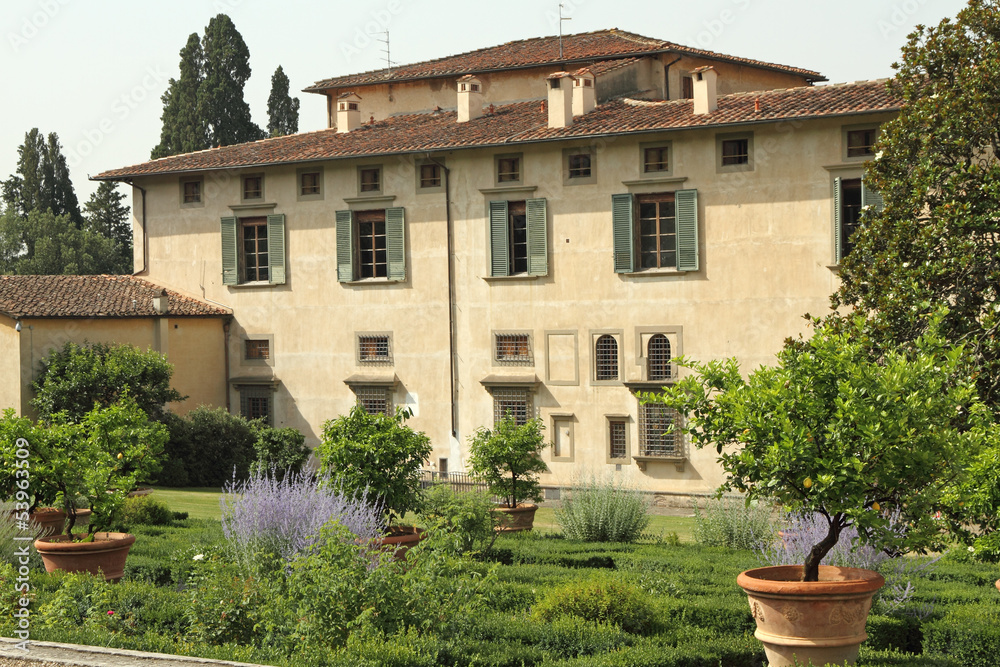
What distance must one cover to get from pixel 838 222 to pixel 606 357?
5.62 metres

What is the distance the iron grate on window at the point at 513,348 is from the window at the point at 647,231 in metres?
2.77

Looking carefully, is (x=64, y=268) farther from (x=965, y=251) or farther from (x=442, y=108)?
(x=965, y=251)

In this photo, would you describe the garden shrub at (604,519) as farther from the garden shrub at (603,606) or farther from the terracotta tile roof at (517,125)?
the terracotta tile roof at (517,125)

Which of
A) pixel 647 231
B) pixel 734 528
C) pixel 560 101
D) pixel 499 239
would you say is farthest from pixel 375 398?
pixel 734 528

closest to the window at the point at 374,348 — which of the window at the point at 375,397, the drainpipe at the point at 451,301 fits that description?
the window at the point at 375,397

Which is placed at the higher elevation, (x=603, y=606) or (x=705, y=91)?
(x=705, y=91)

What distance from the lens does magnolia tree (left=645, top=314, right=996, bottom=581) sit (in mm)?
8258

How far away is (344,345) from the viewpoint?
96.0 ft

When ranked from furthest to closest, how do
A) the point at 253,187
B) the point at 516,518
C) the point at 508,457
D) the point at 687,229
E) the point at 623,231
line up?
the point at 253,187, the point at 623,231, the point at 687,229, the point at 516,518, the point at 508,457

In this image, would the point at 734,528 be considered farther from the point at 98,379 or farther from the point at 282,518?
the point at 98,379

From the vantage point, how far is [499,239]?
27.2 meters

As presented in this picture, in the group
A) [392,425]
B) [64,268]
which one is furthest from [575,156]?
[64,268]

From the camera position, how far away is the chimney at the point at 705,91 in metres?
25.4

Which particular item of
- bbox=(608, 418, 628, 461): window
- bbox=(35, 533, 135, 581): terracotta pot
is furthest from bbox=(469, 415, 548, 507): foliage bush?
bbox=(608, 418, 628, 461): window
